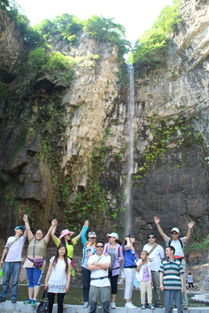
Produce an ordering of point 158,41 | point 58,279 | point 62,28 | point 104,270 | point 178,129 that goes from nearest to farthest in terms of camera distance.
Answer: point 58,279 → point 104,270 → point 178,129 → point 158,41 → point 62,28

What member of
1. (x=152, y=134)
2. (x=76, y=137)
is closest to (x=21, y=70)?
(x=76, y=137)

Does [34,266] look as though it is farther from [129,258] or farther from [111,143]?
[111,143]

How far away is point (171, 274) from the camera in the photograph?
585cm

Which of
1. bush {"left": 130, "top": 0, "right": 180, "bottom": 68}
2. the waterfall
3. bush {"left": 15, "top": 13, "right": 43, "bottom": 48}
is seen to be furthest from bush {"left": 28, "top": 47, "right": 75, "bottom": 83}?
bush {"left": 130, "top": 0, "right": 180, "bottom": 68}

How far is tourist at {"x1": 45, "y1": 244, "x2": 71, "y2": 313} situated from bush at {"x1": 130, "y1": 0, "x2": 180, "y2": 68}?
17.9 m

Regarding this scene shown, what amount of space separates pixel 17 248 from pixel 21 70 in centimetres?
1570

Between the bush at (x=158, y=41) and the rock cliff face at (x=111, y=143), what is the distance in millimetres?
561

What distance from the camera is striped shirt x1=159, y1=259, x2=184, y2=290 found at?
5770 millimetres

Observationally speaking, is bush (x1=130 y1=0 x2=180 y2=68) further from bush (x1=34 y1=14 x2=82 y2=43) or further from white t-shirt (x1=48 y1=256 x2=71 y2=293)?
white t-shirt (x1=48 y1=256 x2=71 y2=293)

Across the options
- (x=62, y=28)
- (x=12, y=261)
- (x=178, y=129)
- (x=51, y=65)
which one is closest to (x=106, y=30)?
(x=62, y=28)

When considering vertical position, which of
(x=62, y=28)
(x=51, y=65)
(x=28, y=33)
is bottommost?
(x=51, y=65)

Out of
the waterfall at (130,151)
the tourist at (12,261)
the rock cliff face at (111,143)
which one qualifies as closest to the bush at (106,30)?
the rock cliff face at (111,143)

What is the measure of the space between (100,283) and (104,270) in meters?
0.23

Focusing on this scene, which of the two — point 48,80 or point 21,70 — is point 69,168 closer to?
point 48,80
